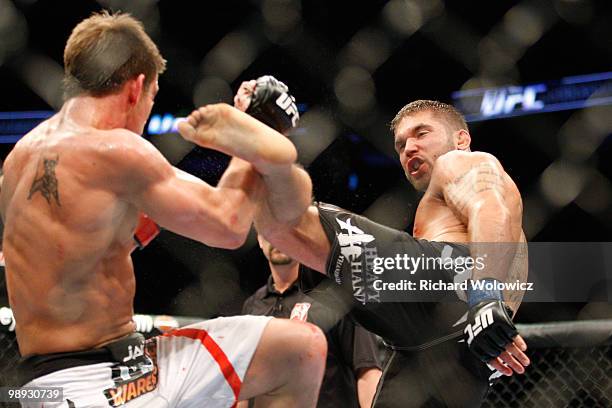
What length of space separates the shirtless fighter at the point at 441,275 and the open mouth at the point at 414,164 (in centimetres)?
23

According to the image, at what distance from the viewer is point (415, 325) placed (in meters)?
1.85

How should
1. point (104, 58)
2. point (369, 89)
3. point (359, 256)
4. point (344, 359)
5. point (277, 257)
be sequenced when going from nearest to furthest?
point (104, 58)
point (359, 256)
point (344, 359)
point (277, 257)
point (369, 89)

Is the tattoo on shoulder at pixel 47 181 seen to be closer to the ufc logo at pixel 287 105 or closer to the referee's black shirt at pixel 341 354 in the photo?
the ufc logo at pixel 287 105

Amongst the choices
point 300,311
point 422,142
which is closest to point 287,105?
point 422,142

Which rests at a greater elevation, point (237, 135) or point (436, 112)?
point (436, 112)

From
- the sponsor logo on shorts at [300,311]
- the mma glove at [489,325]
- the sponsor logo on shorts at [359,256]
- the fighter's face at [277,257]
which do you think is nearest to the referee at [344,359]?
the sponsor logo on shorts at [300,311]

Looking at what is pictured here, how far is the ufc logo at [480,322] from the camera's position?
1.60 meters

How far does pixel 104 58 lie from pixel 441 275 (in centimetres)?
89

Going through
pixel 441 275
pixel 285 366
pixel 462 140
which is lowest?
pixel 285 366

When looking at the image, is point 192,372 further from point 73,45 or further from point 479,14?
point 479,14

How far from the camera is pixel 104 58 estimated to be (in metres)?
1.52

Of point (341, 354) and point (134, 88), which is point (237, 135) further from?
point (341, 354)

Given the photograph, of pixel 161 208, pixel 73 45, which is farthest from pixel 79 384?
pixel 73 45

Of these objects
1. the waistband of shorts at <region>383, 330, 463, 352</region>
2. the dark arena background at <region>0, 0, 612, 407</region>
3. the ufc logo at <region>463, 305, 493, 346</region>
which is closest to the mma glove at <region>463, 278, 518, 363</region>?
the ufc logo at <region>463, 305, 493, 346</region>
